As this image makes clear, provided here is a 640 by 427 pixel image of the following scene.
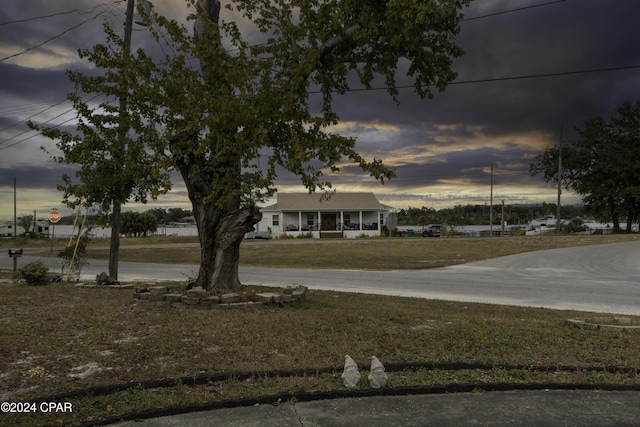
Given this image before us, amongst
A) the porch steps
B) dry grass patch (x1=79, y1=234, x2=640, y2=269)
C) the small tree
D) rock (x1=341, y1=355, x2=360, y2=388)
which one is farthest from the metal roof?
the small tree

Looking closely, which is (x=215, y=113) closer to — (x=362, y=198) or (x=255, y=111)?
(x=255, y=111)

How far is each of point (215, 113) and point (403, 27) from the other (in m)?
3.77

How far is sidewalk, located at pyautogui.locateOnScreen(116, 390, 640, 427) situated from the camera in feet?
13.8

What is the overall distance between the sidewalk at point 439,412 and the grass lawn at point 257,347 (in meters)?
0.37

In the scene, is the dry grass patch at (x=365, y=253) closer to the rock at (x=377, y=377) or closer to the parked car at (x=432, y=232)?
the parked car at (x=432, y=232)

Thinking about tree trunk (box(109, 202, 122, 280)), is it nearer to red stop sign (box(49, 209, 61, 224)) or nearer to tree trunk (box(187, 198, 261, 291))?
tree trunk (box(187, 198, 261, 291))

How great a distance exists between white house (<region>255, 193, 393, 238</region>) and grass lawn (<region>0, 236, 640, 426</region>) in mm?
40943

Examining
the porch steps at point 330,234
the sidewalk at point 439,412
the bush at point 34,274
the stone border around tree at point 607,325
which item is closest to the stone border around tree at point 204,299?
the sidewalk at point 439,412

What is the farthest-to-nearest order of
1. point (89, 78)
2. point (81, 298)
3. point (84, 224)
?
point (84, 224), point (81, 298), point (89, 78)

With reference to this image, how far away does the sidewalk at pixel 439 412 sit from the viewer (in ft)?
13.8

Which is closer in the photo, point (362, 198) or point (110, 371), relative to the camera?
point (110, 371)

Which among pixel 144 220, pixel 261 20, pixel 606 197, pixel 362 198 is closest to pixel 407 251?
pixel 362 198

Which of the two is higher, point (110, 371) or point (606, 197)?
point (606, 197)

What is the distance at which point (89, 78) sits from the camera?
10.2 metres
